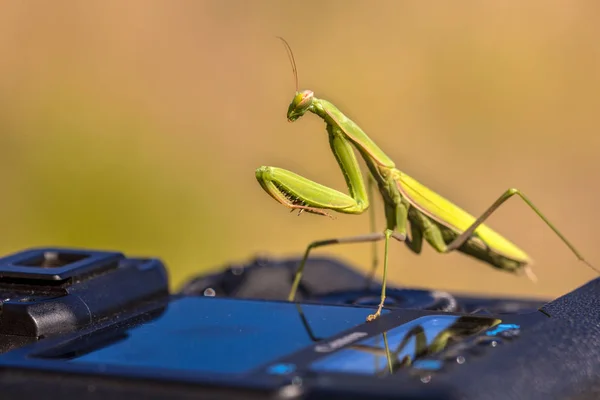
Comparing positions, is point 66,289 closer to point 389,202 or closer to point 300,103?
point 300,103

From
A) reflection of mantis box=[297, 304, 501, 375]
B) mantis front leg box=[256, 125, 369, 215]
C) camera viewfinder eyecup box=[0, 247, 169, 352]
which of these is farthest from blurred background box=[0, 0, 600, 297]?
reflection of mantis box=[297, 304, 501, 375]

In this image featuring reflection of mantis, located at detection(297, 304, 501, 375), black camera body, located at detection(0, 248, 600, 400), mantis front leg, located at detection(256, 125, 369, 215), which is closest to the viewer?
black camera body, located at detection(0, 248, 600, 400)

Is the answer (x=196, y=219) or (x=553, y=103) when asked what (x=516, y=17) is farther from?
(x=196, y=219)

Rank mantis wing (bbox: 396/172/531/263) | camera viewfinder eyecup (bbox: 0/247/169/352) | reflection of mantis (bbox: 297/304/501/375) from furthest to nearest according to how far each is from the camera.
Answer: mantis wing (bbox: 396/172/531/263) → camera viewfinder eyecup (bbox: 0/247/169/352) → reflection of mantis (bbox: 297/304/501/375)

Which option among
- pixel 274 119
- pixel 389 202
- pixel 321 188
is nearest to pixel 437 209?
pixel 389 202

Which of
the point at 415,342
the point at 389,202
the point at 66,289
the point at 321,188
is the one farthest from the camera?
the point at 389,202

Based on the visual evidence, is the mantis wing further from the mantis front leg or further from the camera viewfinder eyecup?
the camera viewfinder eyecup

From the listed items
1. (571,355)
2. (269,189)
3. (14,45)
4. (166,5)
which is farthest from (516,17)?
(571,355)
